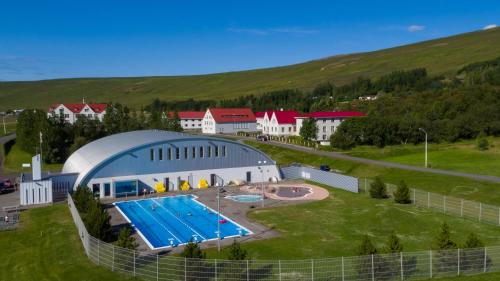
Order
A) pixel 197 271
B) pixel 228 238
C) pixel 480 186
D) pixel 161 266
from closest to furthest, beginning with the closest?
pixel 197 271 → pixel 161 266 → pixel 228 238 → pixel 480 186

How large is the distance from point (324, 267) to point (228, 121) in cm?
8855

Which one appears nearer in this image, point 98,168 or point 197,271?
point 197,271

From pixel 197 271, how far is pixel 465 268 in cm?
1235

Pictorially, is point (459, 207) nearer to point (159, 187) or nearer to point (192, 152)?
point (192, 152)

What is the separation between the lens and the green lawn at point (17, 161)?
58116 mm

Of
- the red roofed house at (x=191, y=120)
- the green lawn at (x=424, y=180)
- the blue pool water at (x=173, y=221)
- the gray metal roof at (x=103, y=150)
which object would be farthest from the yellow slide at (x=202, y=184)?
the red roofed house at (x=191, y=120)

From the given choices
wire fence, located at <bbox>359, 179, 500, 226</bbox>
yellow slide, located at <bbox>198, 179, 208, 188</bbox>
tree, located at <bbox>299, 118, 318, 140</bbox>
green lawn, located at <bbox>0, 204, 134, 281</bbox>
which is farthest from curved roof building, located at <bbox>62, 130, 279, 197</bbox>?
tree, located at <bbox>299, 118, 318, 140</bbox>

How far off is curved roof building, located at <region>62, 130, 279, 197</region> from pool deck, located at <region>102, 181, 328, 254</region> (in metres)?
1.56

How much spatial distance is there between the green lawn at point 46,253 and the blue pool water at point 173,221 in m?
4.35

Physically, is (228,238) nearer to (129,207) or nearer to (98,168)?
(129,207)

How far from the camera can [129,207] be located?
34938 millimetres

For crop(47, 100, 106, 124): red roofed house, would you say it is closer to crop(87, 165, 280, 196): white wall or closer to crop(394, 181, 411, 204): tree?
crop(87, 165, 280, 196): white wall

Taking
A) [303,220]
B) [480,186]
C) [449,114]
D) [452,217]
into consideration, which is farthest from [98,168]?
[449,114]

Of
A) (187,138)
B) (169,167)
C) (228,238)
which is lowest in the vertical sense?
(228,238)
